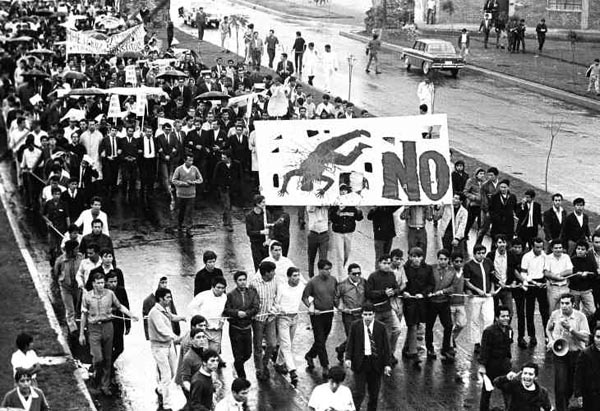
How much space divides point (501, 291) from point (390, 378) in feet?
7.10

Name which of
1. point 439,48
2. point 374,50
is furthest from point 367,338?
point 439,48

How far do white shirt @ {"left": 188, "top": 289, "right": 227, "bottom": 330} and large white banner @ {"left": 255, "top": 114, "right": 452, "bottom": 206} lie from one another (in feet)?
16.1

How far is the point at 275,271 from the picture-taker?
15.7m

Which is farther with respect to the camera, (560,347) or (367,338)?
(560,347)

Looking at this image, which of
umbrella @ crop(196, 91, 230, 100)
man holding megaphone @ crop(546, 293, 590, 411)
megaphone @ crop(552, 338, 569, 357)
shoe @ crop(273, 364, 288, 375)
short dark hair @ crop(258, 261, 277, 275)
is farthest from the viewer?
umbrella @ crop(196, 91, 230, 100)

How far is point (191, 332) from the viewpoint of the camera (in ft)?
43.2

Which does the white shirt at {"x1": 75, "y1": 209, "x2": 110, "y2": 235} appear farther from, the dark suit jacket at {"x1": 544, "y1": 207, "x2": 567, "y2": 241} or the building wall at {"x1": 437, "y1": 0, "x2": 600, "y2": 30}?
the building wall at {"x1": 437, "y1": 0, "x2": 600, "y2": 30}

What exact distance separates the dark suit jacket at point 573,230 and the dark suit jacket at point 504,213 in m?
1.22

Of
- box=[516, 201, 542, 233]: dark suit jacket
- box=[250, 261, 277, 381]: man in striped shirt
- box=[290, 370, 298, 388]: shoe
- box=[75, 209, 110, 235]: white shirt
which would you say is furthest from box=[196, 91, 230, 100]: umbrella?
box=[290, 370, 298, 388]: shoe

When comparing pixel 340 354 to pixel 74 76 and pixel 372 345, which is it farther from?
pixel 74 76

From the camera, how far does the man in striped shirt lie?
15.2 meters

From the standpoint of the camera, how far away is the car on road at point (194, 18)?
63094mm

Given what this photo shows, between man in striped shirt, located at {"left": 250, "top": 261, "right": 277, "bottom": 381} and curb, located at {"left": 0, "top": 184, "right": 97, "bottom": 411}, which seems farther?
man in striped shirt, located at {"left": 250, "top": 261, "right": 277, "bottom": 381}

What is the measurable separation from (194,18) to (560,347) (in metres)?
52.0
